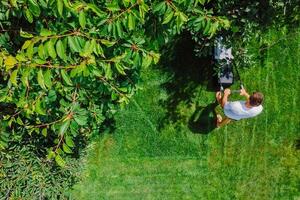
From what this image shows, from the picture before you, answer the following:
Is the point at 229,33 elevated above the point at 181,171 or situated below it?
above

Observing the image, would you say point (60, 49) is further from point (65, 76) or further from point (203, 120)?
point (203, 120)

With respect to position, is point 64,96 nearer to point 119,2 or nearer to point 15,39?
point 15,39

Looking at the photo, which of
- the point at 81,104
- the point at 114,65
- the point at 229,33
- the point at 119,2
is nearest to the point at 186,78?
the point at 229,33

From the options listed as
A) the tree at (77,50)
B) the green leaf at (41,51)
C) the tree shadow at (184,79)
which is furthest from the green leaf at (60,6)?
the tree shadow at (184,79)

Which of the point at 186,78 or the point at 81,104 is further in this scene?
the point at 186,78

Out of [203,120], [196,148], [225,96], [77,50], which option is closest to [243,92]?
[225,96]

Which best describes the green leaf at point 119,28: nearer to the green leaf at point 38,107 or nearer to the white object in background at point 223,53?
the green leaf at point 38,107

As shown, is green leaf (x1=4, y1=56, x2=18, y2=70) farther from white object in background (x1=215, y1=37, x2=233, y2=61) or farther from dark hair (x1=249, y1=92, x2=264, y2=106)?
white object in background (x1=215, y1=37, x2=233, y2=61)
